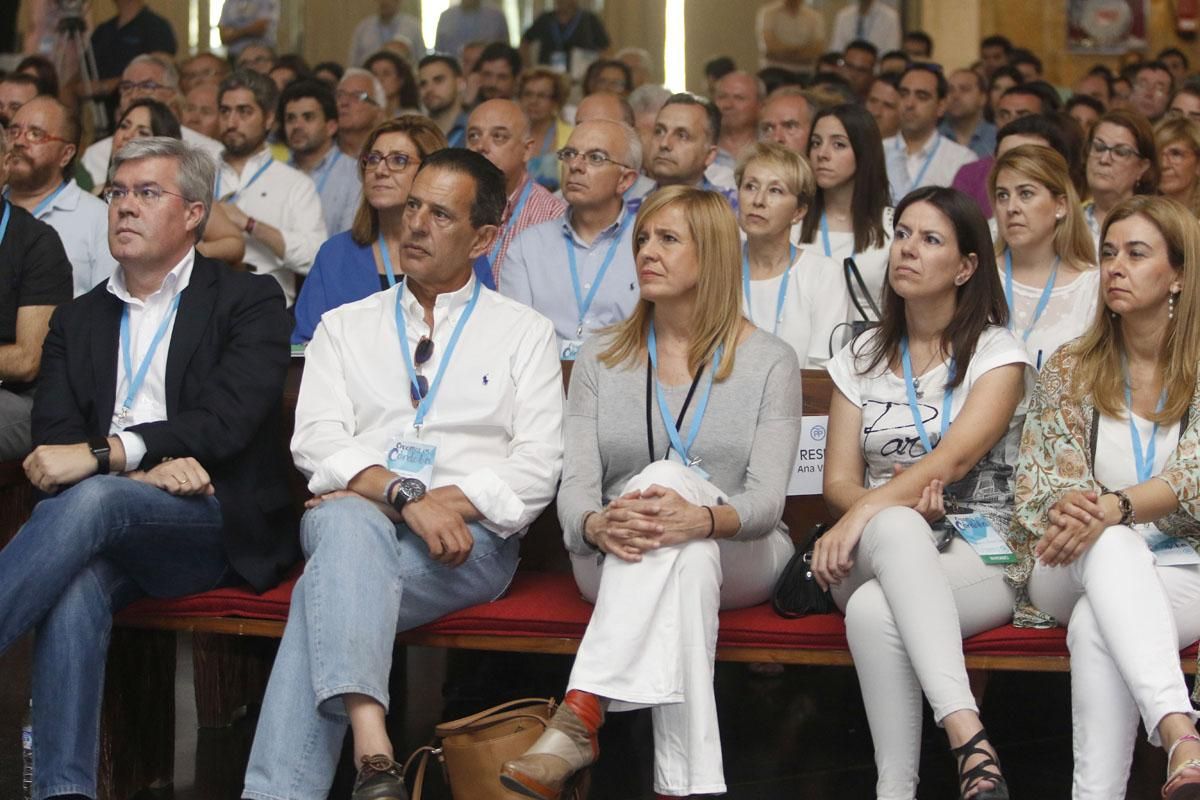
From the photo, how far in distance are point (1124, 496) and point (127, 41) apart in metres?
8.04

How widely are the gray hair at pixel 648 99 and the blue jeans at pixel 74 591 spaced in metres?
4.55

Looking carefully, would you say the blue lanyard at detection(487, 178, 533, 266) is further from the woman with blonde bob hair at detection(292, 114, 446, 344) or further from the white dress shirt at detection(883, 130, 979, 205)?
the white dress shirt at detection(883, 130, 979, 205)

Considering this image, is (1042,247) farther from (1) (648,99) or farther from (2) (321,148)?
(2) (321,148)

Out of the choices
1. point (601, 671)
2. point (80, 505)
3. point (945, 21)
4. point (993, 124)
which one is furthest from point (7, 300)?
point (945, 21)

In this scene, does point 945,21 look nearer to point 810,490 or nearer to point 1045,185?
point 1045,185

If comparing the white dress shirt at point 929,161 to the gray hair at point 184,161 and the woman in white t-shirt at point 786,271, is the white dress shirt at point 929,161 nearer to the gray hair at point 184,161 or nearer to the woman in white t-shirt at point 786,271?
the woman in white t-shirt at point 786,271

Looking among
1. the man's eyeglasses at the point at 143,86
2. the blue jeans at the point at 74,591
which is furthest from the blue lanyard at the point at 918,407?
the man's eyeglasses at the point at 143,86

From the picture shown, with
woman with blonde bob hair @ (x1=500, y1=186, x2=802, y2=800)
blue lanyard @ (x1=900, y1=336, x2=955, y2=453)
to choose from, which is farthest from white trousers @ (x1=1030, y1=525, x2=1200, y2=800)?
woman with blonde bob hair @ (x1=500, y1=186, x2=802, y2=800)

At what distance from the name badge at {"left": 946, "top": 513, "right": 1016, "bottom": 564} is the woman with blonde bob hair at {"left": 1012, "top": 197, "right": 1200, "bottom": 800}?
4 cm

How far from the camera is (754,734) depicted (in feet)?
12.6

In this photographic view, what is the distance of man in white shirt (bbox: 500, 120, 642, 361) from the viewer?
4879 millimetres

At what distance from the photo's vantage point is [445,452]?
11.7 ft

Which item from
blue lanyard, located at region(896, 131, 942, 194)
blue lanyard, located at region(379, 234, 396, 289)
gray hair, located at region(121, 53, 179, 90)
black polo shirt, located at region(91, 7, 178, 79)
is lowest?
blue lanyard, located at region(379, 234, 396, 289)

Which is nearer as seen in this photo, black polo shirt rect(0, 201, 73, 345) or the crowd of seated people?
the crowd of seated people
